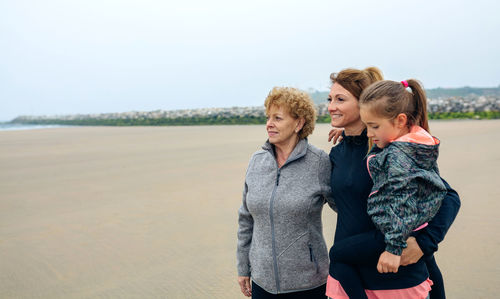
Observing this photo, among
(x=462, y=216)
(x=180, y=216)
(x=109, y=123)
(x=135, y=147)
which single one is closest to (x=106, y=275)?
(x=180, y=216)

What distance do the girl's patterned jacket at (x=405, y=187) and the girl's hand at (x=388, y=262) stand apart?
3 centimetres

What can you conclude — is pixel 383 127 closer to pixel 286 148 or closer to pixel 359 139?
pixel 359 139

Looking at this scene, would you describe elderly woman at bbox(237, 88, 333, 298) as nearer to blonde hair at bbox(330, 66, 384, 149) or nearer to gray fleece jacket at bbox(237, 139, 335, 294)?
gray fleece jacket at bbox(237, 139, 335, 294)

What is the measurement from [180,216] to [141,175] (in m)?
3.21

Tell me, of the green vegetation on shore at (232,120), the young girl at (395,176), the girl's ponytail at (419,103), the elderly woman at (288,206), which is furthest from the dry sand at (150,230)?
the green vegetation on shore at (232,120)

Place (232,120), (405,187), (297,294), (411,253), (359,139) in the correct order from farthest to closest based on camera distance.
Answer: (232,120) → (297,294) → (359,139) → (411,253) → (405,187)

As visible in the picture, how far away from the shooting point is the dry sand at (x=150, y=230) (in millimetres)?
3783

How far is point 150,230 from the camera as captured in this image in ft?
16.9

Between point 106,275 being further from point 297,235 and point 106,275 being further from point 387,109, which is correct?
point 387,109

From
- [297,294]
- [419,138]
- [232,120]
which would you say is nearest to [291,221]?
[297,294]

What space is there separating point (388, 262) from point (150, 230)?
3.88 metres

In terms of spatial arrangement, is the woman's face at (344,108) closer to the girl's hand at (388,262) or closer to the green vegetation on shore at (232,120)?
the girl's hand at (388,262)

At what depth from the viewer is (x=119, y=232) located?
5.11 meters

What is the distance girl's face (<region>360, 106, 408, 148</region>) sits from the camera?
1.90m
